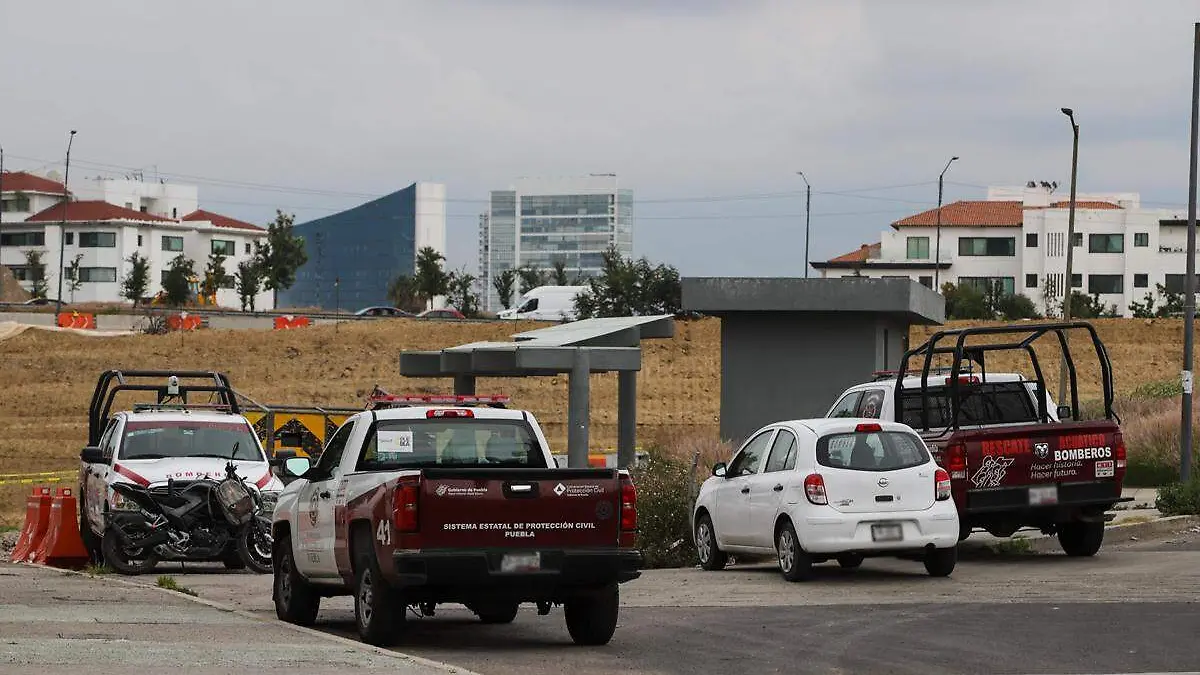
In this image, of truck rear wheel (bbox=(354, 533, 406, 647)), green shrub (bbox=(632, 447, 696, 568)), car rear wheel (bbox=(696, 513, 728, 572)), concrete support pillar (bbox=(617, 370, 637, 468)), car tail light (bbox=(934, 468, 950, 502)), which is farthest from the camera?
concrete support pillar (bbox=(617, 370, 637, 468))

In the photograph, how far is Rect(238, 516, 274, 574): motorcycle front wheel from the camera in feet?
66.3

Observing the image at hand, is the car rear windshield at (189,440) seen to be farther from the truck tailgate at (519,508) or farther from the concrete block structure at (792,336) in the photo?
the truck tailgate at (519,508)

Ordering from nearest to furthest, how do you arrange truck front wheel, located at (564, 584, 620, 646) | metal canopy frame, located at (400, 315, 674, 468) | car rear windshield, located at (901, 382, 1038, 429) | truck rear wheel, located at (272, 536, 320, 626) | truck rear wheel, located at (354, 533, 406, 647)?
truck rear wheel, located at (354, 533, 406, 647) → truck front wheel, located at (564, 584, 620, 646) → truck rear wheel, located at (272, 536, 320, 626) → car rear windshield, located at (901, 382, 1038, 429) → metal canopy frame, located at (400, 315, 674, 468)

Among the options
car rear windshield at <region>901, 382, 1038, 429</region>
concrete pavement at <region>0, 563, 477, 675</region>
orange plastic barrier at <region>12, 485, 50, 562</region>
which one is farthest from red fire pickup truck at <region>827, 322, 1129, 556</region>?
orange plastic barrier at <region>12, 485, 50, 562</region>

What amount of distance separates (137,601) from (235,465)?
618 cm

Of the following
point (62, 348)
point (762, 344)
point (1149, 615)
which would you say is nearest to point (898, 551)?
point (1149, 615)

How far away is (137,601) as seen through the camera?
15.2m

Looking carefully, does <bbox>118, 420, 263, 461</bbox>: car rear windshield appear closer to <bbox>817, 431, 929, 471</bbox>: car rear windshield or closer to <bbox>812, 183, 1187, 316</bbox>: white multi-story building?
<bbox>817, 431, 929, 471</bbox>: car rear windshield

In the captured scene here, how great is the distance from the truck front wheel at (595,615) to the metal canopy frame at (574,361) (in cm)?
1064

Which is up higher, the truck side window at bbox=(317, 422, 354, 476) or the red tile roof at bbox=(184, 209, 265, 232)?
the red tile roof at bbox=(184, 209, 265, 232)

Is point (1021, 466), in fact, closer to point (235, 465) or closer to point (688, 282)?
point (235, 465)

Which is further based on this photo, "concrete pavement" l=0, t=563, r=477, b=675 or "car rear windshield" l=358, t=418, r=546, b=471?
"car rear windshield" l=358, t=418, r=546, b=471

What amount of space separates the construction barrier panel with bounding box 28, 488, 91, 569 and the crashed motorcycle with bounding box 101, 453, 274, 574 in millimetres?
1578

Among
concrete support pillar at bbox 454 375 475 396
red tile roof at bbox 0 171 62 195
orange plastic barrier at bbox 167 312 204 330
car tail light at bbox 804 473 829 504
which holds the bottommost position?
car tail light at bbox 804 473 829 504
